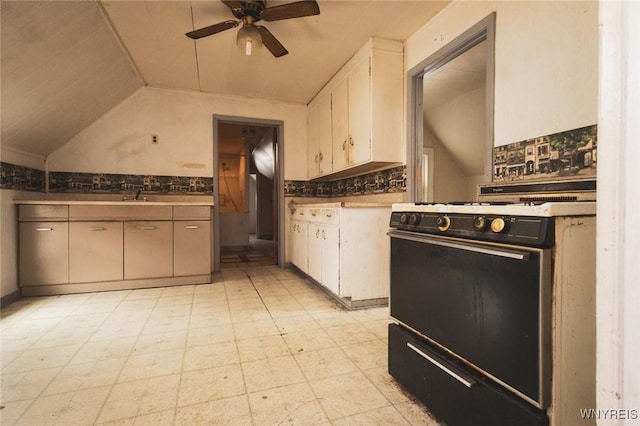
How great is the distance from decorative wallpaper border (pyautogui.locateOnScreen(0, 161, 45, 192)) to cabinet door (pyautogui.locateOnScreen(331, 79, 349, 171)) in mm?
3188

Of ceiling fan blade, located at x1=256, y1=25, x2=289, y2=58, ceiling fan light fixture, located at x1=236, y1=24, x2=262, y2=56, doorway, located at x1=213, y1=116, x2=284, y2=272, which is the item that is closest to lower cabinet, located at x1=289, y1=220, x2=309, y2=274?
doorway, located at x1=213, y1=116, x2=284, y2=272

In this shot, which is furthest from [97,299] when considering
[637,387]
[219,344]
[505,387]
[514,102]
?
[514,102]

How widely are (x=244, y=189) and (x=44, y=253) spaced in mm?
4143

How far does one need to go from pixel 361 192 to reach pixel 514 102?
6.69 feet

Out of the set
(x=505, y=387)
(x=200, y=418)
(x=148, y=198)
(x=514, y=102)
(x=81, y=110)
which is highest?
(x=81, y=110)

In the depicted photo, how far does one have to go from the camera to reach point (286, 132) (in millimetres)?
4516

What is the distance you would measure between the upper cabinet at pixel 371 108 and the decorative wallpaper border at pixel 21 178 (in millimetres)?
→ 3212

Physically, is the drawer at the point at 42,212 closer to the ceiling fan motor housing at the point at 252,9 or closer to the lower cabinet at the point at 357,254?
the ceiling fan motor housing at the point at 252,9

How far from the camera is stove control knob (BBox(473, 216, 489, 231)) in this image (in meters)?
1.06

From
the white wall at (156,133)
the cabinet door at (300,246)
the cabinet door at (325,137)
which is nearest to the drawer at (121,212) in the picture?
the white wall at (156,133)

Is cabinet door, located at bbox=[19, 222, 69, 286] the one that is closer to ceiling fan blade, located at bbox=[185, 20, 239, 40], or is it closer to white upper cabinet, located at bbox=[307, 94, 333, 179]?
ceiling fan blade, located at bbox=[185, 20, 239, 40]

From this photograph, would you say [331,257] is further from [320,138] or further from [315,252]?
[320,138]

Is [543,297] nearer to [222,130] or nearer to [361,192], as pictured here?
[361,192]

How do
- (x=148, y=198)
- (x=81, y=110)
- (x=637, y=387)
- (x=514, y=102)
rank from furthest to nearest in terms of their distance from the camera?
(x=148, y=198) → (x=81, y=110) → (x=514, y=102) → (x=637, y=387)
